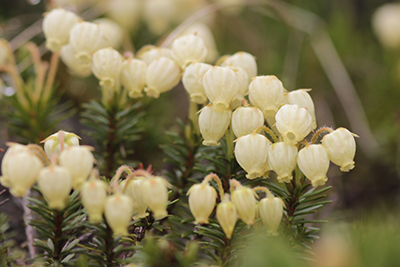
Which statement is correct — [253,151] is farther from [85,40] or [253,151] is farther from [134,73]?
[85,40]

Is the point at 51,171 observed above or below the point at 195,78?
below

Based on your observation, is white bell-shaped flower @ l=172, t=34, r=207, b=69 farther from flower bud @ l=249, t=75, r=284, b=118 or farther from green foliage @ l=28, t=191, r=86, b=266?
green foliage @ l=28, t=191, r=86, b=266

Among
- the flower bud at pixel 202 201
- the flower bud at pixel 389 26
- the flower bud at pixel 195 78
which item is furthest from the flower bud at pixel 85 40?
the flower bud at pixel 389 26

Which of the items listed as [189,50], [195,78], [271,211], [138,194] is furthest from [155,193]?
[189,50]

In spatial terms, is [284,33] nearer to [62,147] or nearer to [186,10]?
[186,10]

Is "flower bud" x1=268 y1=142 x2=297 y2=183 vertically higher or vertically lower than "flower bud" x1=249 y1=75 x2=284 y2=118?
lower

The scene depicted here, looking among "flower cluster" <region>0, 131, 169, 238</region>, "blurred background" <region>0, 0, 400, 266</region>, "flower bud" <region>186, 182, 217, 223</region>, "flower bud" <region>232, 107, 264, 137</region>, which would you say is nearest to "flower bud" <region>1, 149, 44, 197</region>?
"flower cluster" <region>0, 131, 169, 238</region>
